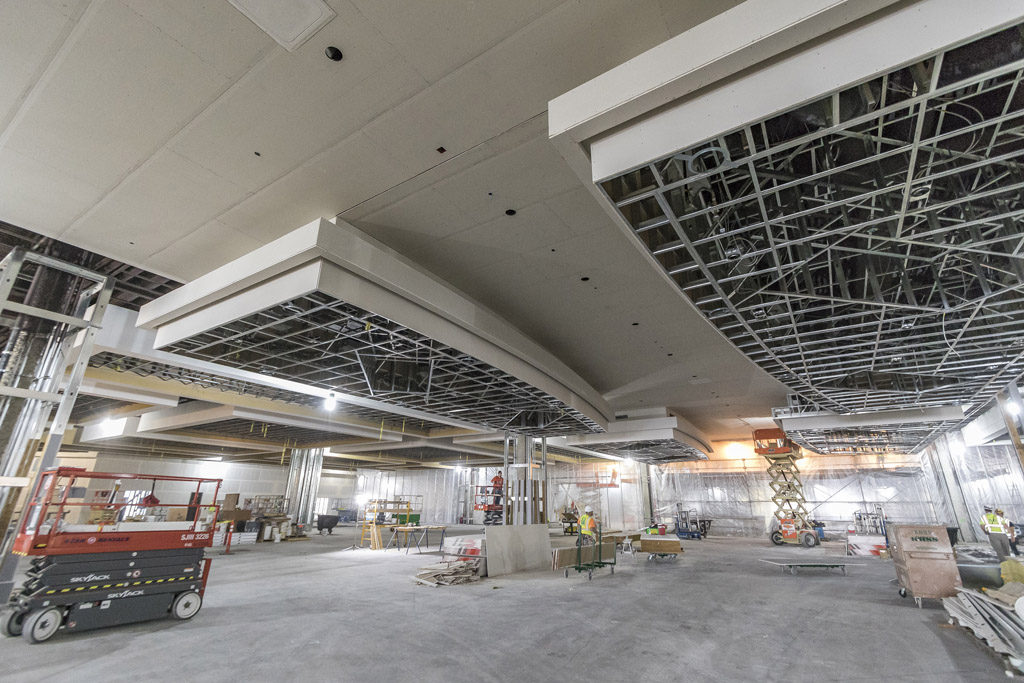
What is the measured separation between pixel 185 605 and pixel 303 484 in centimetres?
1764

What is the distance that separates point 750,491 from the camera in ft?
82.1

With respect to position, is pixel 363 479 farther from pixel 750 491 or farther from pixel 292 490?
pixel 750 491

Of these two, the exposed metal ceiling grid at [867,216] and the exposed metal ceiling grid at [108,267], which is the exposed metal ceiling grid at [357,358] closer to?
the exposed metal ceiling grid at [108,267]

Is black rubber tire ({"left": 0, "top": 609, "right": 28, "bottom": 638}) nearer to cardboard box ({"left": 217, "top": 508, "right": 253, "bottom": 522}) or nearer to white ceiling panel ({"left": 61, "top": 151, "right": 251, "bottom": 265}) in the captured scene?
white ceiling panel ({"left": 61, "top": 151, "right": 251, "bottom": 265})

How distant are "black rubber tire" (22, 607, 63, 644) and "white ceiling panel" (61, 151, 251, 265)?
4.95 meters

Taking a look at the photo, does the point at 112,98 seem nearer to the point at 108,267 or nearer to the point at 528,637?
the point at 108,267

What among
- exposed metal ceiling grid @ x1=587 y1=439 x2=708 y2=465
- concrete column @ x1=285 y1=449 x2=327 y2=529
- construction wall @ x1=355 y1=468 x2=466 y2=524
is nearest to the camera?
exposed metal ceiling grid @ x1=587 y1=439 x2=708 y2=465

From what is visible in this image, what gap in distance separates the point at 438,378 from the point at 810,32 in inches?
320

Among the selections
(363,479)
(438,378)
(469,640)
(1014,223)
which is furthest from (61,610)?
(363,479)

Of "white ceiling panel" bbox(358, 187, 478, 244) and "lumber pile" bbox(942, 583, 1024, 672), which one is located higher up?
"white ceiling panel" bbox(358, 187, 478, 244)

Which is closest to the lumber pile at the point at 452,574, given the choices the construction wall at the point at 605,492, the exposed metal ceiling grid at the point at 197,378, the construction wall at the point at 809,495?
the exposed metal ceiling grid at the point at 197,378

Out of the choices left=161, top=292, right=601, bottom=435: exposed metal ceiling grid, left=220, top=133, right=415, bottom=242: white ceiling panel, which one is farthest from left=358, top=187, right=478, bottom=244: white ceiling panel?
left=161, top=292, right=601, bottom=435: exposed metal ceiling grid

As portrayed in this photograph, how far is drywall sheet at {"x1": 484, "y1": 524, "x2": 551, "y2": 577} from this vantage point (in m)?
11.6

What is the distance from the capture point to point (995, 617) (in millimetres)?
5734
